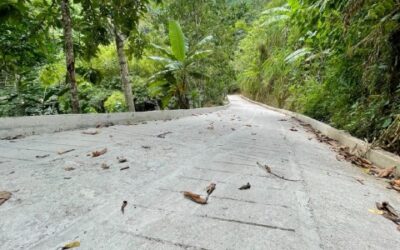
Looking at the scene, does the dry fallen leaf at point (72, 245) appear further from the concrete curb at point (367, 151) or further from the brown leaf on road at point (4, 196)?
the concrete curb at point (367, 151)

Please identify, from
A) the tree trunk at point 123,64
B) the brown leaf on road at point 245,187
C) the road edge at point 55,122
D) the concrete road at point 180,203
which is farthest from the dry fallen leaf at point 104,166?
the tree trunk at point 123,64

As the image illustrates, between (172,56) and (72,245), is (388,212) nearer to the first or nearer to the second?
(72,245)

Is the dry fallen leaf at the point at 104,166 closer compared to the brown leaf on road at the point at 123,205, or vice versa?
the brown leaf on road at the point at 123,205

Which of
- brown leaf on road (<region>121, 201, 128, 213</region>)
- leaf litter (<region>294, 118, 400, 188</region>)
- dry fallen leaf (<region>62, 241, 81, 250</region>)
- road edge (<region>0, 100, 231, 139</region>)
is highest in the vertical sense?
road edge (<region>0, 100, 231, 139</region>)

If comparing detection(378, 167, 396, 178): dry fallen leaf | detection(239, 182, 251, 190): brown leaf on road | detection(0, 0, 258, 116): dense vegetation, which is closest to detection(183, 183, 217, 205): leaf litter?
detection(239, 182, 251, 190): brown leaf on road

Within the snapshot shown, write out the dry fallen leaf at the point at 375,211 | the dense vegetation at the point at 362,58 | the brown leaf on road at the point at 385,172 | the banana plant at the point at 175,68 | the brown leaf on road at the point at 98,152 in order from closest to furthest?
the dry fallen leaf at the point at 375,211 < the brown leaf on road at the point at 98,152 < the brown leaf on road at the point at 385,172 < the dense vegetation at the point at 362,58 < the banana plant at the point at 175,68

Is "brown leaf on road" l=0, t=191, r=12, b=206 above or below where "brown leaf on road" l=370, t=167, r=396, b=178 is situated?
above

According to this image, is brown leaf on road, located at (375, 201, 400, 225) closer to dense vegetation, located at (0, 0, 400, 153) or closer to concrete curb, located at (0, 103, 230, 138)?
dense vegetation, located at (0, 0, 400, 153)

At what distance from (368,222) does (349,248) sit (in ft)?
1.52

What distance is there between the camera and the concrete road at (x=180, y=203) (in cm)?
142

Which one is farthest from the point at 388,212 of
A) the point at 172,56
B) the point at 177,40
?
the point at 172,56

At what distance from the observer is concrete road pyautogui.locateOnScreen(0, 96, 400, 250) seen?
Result: 4.67 ft

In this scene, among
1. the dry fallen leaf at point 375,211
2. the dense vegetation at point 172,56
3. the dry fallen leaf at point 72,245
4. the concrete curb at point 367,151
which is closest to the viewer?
the dry fallen leaf at point 72,245

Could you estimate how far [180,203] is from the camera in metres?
1.84
